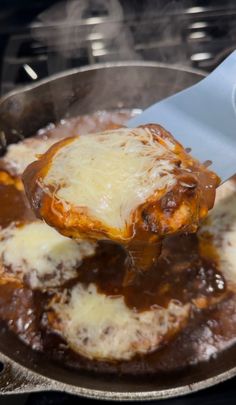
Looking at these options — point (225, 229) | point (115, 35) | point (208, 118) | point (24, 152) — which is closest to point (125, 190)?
point (208, 118)

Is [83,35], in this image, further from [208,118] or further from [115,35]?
[208,118]

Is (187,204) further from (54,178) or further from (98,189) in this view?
(54,178)

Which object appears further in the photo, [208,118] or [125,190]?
[208,118]

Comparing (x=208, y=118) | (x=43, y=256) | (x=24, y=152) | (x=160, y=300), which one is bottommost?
(x=160, y=300)

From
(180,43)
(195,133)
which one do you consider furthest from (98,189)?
(180,43)

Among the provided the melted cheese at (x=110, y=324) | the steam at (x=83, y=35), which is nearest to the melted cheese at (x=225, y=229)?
the melted cheese at (x=110, y=324)

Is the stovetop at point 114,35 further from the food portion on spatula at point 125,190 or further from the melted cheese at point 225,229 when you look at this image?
the food portion on spatula at point 125,190

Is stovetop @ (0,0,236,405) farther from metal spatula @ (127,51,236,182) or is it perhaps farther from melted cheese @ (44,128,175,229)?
melted cheese @ (44,128,175,229)

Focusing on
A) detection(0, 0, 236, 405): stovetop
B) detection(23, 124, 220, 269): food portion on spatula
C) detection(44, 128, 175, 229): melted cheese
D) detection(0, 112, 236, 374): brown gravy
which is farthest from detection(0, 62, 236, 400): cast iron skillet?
detection(44, 128, 175, 229): melted cheese
